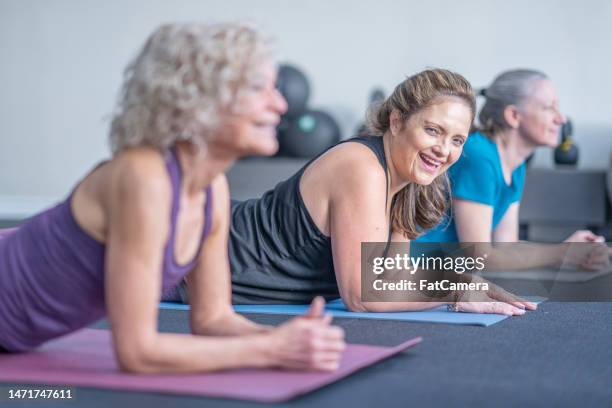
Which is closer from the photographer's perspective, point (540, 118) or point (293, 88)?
point (540, 118)

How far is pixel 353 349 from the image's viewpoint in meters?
2.01

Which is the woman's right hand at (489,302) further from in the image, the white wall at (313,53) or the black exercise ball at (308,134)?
the white wall at (313,53)

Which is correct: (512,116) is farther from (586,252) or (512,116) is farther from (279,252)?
(279,252)

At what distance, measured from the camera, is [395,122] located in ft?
9.11

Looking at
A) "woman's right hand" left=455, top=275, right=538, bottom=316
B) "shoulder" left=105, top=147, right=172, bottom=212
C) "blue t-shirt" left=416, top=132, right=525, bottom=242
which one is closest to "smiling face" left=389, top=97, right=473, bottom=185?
"woman's right hand" left=455, top=275, right=538, bottom=316

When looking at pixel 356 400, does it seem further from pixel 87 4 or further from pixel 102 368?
pixel 87 4

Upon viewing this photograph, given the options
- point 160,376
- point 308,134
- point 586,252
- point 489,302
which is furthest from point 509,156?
point 308,134

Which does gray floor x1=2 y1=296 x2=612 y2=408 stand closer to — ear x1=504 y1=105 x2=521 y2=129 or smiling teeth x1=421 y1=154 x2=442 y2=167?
smiling teeth x1=421 y1=154 x2=442 y2=167

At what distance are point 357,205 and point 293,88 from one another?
3.77 m

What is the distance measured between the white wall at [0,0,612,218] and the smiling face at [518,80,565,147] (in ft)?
9.34

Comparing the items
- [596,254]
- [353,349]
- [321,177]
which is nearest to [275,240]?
[321,177]

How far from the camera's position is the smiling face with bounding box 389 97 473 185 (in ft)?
8.87

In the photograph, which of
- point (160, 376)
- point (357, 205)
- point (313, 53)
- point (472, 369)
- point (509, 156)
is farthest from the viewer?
point (313, 53)

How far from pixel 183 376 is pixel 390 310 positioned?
1.19m
